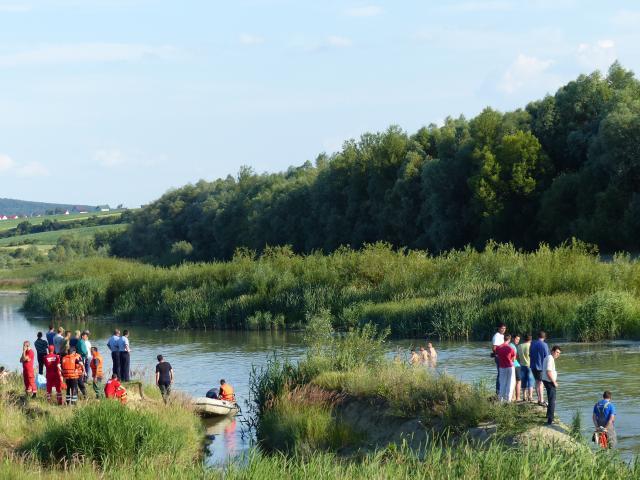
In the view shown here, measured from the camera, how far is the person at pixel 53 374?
2623 cm

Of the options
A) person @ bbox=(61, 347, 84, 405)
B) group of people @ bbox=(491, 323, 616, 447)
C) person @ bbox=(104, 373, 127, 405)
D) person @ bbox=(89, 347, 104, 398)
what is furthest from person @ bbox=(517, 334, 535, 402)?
person @ bbox=(89, 347, 104, 398)

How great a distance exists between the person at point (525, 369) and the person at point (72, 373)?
10928 mm

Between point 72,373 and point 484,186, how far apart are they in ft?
142

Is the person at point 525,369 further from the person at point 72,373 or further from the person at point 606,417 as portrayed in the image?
the person at point 72,373

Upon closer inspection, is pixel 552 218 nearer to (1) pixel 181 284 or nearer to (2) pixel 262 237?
(1) pixel 181 284

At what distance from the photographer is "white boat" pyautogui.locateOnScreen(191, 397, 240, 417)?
89.2 feet

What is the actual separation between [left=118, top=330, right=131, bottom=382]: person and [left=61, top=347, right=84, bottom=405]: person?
8.35ft

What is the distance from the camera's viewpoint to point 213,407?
27688 millimetres

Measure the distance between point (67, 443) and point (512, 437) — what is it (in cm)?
878

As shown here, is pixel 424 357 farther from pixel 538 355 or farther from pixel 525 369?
pixel 538 355

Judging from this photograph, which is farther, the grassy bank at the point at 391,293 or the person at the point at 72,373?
the grassy bank at the point at 391,293

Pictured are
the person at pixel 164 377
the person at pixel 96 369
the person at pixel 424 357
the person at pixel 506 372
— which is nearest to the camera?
the person at pixel 506 372

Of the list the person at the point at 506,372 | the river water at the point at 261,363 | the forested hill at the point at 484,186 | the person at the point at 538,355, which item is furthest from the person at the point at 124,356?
the forested hill at the point at 484,186

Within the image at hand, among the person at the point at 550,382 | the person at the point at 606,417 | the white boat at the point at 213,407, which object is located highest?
the person at the point at 550,382
